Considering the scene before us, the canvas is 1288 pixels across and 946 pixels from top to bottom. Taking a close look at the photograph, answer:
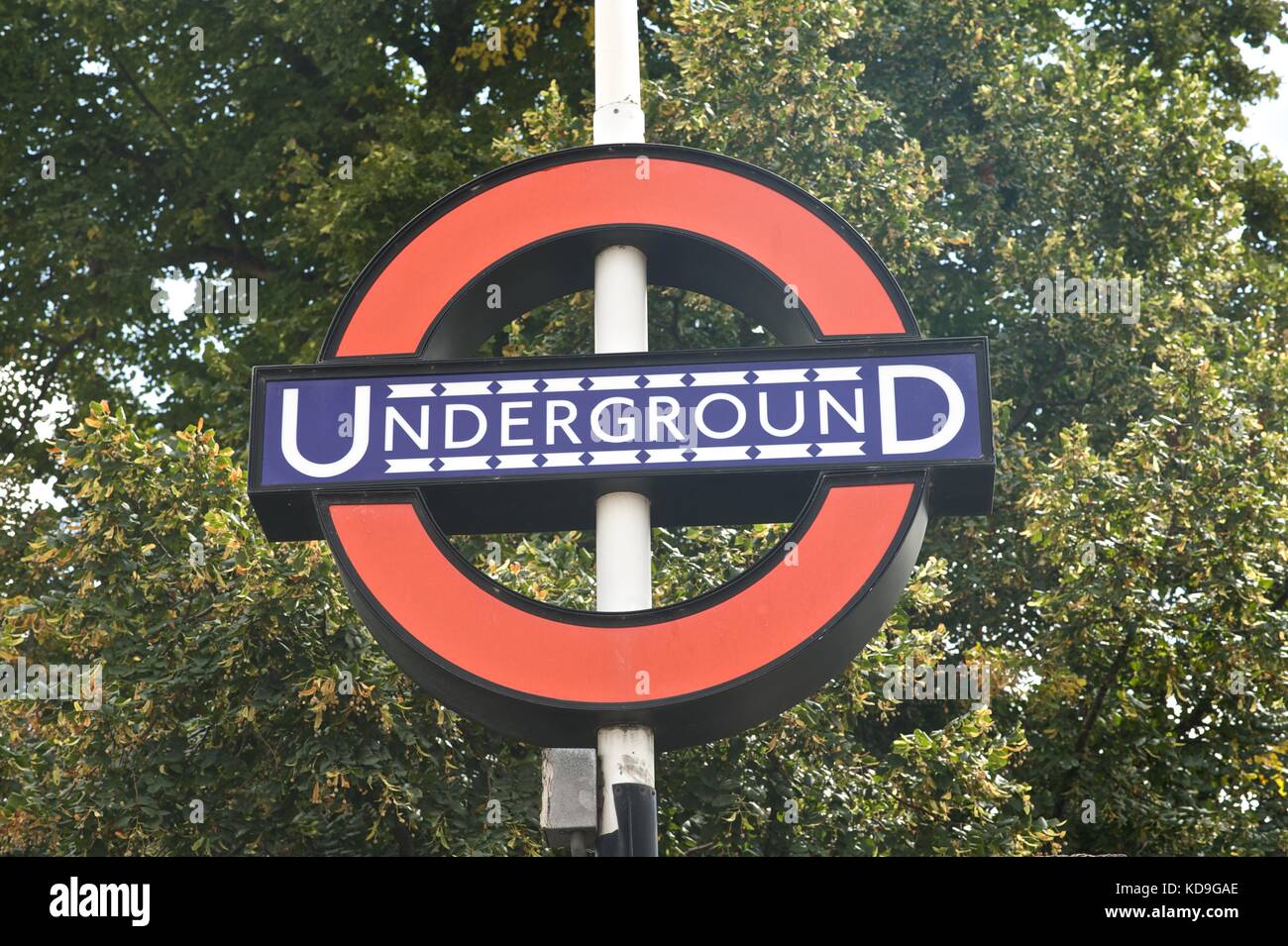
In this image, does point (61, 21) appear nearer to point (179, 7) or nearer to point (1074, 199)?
point (179, 7)

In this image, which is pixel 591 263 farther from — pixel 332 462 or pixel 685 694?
pixel 685 694

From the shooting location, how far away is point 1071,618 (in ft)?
37.8

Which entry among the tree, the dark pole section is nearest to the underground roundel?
the dark pole section

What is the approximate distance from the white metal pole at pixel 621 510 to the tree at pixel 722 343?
423 centimetres

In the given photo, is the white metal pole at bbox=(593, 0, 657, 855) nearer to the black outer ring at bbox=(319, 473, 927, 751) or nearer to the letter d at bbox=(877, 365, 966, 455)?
the black outer ring at bbox=(319, 473, 927, 751)

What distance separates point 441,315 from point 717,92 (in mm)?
7581

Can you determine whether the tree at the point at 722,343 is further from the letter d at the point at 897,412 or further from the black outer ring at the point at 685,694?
the letter d at the point at 897,412

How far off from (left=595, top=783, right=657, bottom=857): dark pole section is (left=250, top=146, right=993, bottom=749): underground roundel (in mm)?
314

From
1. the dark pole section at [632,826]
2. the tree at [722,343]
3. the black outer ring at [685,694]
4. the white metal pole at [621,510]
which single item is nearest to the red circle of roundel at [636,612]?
the black outer ring at [685,694]

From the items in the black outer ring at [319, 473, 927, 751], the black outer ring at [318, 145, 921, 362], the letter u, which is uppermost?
the black outer ring at [318, 145, 921, 362]

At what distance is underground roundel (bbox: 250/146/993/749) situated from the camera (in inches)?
218

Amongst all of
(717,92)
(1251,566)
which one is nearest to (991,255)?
(717,92)

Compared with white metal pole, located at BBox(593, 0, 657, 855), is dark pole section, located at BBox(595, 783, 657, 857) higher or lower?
lower

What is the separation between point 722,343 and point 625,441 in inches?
303
